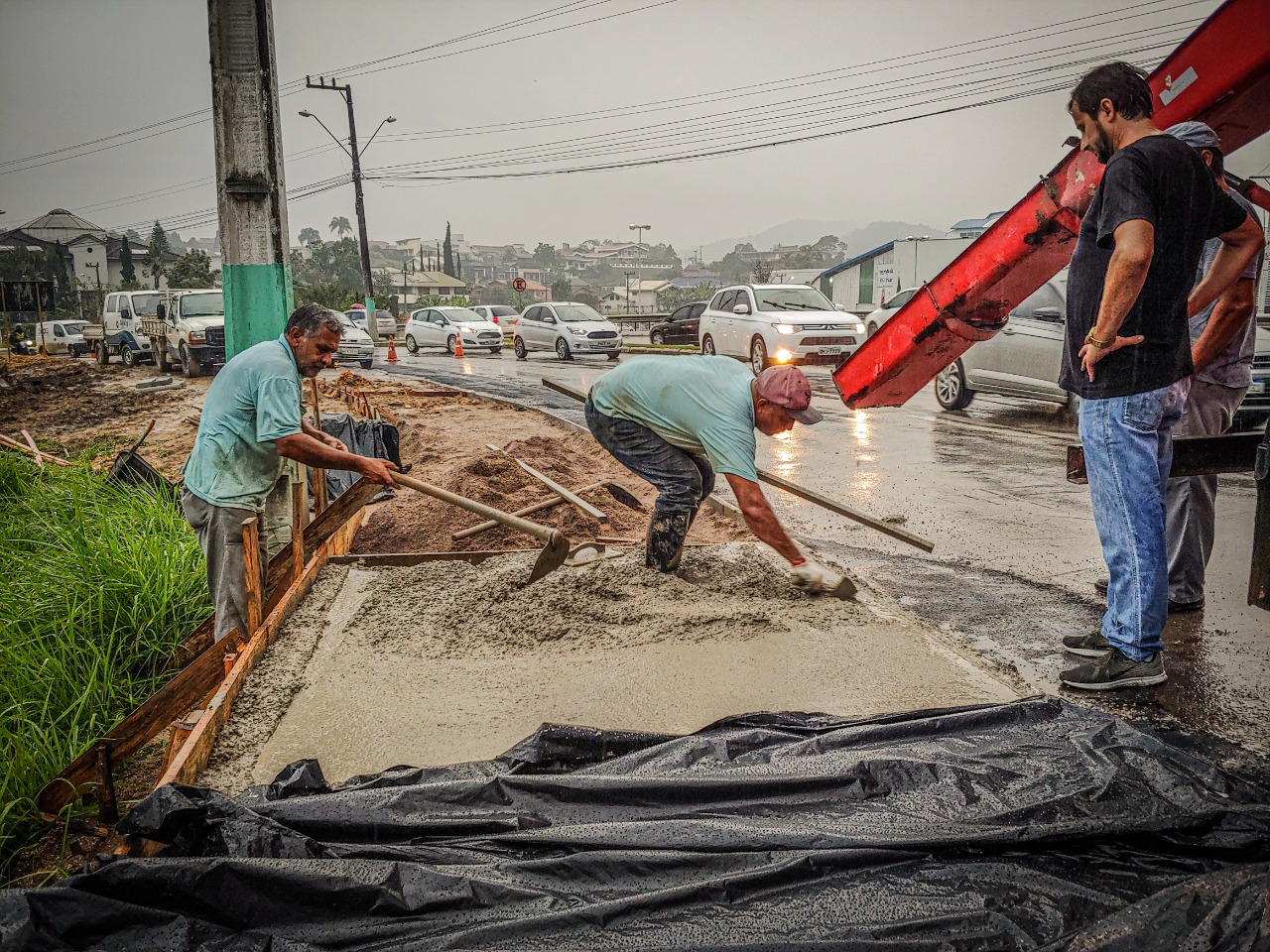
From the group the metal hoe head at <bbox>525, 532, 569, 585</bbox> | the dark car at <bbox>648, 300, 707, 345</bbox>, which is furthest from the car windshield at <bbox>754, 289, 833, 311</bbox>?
the metal hoe head at <bbox>525, 532, 569, 585</bbox>

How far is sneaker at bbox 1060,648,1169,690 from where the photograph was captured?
3.56 m

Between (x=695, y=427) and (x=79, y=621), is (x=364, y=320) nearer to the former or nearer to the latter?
(x=79, y=621)

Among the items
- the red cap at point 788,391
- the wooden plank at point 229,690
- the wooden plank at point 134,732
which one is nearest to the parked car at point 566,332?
the wooden plank at point 229,690

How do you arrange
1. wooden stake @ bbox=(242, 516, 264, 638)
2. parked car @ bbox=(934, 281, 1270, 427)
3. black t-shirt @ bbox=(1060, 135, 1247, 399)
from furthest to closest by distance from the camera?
1. parked car @ bbox=(934, 281, 1270, 427)
2. wooden stake @ bbox=(242, 516, 264, 638)
3. black t-shirt @ bbox=(1060, 135, 1247, 399)

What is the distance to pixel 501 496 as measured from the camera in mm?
7188

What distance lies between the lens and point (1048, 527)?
631 cm

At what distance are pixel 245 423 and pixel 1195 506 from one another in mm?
4409

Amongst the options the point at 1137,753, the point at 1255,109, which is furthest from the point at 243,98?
the point at 1137,753

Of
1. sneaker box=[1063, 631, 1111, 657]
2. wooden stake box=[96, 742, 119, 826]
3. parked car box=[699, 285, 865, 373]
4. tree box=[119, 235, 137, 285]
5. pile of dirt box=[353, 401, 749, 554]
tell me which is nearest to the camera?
wooden stake box=[96, 742, 119, 826]

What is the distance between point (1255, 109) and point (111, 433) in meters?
12.6

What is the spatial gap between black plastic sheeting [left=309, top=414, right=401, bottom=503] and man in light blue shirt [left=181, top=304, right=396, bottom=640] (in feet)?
12.8

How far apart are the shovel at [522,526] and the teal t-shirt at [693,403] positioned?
0.79 metres

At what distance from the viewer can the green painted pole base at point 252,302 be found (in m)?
→ 5.40

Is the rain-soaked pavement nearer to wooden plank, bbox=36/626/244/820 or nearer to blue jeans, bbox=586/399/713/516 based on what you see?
blue jeans, bbox=586/399/713/516
